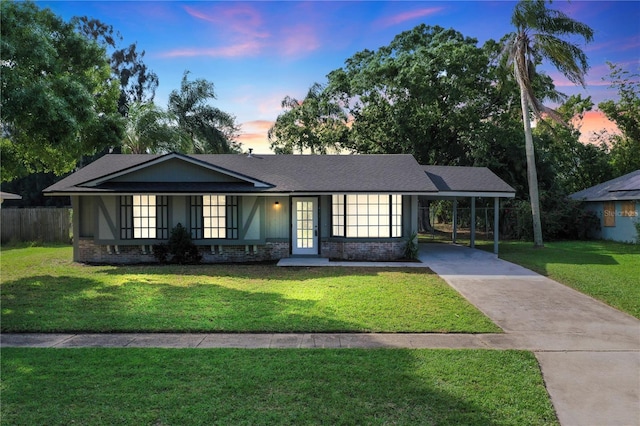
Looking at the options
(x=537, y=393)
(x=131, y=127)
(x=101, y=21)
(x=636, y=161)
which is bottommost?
(x=537, y=393)

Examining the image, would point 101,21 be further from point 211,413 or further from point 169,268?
point 211,413

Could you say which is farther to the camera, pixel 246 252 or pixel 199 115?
pixel 199 115

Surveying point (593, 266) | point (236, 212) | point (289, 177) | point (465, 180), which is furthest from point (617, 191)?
point (236, 212)

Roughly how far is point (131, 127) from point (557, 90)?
92.5 feet

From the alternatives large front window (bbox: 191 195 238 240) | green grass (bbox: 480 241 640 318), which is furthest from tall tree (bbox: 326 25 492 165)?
large front window (bbox: 191 195 238 240)

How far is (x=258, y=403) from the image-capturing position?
13.3ft

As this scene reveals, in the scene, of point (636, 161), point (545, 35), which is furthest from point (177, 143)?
point (636, 161)

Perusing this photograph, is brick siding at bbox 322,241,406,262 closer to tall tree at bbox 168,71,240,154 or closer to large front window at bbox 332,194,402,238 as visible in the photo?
large front window at bbox 332,194,402,238

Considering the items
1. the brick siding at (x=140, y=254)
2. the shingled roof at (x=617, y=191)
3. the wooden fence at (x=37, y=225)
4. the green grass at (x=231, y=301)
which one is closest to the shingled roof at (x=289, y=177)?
the brick siding at (x=140, y=254)

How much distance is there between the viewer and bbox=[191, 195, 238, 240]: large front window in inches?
551

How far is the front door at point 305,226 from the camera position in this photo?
47.6 feet

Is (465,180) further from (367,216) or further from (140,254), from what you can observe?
(140,254)

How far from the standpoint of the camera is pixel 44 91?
966 cm

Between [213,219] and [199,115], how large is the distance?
1939 centimetres
